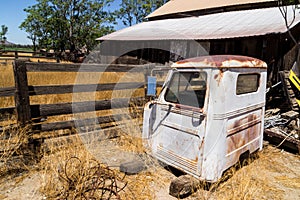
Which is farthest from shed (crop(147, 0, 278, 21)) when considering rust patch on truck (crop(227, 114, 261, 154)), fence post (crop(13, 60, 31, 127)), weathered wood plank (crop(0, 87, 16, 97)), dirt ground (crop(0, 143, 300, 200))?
weathered wood plank (crop(0, 87, 16, 97))

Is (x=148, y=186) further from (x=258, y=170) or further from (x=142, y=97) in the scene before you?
(x=142, y=97)

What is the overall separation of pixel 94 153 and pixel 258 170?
2682 millimetres

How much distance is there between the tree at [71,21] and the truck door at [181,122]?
30250 mm

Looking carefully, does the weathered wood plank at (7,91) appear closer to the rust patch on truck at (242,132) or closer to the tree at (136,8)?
the rust patch on truck at (242,132)

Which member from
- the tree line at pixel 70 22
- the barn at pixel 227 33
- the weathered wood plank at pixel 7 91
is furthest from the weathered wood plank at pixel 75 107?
the tree line at pixel 70 22

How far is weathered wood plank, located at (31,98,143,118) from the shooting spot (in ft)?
12.7

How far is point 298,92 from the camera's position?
5.06 m

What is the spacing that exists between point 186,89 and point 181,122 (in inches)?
22.1

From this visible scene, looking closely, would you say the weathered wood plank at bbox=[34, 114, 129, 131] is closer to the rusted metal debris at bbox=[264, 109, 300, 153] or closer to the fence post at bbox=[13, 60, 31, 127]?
the fence post at bbox=[13, 60, 31, 127]

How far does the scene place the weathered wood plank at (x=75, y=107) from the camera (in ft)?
12.7

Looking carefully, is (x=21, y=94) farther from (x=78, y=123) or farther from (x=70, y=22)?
(x=70, y=22)

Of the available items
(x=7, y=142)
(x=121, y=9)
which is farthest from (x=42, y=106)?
(x=121, y=9)

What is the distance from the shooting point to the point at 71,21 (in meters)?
30.1

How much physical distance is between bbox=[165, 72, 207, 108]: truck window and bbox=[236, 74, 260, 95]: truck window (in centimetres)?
47
